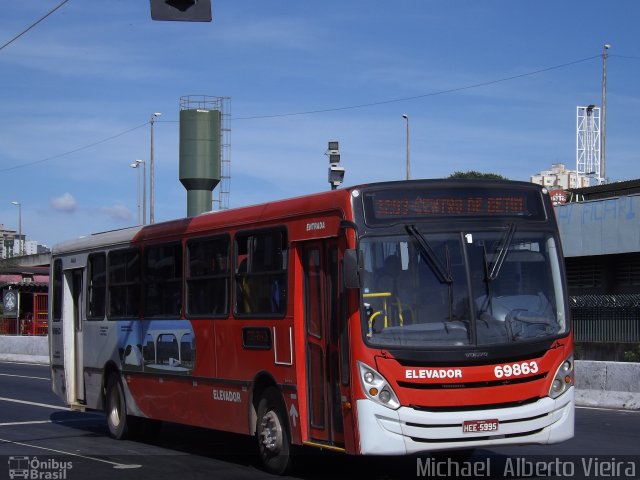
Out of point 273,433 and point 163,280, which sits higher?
point 163,280

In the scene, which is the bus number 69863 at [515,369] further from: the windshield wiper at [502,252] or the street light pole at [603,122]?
the street light pole at [603,122]

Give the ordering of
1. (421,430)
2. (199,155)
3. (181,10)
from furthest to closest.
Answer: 1. (199,155)
2. (181,10)
3. (421,430)

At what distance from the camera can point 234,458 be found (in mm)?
12867

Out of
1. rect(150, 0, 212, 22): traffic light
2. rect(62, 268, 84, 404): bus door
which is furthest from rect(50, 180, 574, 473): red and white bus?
rect(62, 268, 84, 404): bus door

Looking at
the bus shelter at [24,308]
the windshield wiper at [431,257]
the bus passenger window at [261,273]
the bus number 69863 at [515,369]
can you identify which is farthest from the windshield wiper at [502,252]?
the bus shelter at [24,308]

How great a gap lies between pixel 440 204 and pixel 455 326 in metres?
1.27

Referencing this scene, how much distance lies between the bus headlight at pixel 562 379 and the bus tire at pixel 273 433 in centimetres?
292

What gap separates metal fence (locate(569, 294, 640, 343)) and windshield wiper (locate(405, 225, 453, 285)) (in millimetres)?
19539

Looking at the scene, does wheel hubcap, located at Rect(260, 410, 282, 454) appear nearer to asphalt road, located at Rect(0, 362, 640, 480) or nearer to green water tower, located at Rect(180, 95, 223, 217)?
asphalt road, located at Rect(0, 362, 640, 480)

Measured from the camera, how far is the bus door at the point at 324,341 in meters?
10.0

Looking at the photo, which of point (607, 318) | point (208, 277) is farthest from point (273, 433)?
point (607, 318)

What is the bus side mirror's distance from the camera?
30.4ft

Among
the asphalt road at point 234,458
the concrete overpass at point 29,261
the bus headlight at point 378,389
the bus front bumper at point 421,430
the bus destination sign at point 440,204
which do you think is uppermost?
the concrete overpass at point 29,261

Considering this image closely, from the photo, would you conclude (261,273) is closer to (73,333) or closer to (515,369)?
(515,369)
